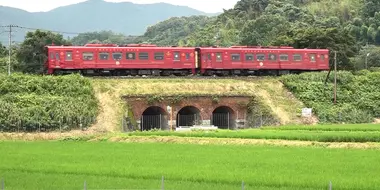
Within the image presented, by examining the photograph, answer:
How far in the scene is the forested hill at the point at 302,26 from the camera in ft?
230

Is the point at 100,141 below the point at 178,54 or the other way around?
below

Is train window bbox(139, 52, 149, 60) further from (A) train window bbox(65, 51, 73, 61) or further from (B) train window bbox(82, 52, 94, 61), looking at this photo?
(A) train window bbox(65, 51, 73, 61)

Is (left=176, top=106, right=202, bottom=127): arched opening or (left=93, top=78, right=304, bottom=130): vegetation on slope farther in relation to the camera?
(left=176, top=106, right=202, bottom=127): arched opening

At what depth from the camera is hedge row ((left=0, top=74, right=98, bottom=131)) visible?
136 feet

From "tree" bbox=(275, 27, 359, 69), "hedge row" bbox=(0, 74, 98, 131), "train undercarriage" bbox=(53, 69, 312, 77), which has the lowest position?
"hedge row" bbox=(0, 74, 98, 131)

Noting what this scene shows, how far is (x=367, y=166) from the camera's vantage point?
23.3m

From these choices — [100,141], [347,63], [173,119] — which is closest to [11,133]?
[100,141]

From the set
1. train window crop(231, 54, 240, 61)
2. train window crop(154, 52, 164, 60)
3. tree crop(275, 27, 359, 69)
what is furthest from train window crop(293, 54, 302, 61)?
train window crop(154, 52, 164, 60)

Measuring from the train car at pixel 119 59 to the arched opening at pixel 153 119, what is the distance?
3.64m

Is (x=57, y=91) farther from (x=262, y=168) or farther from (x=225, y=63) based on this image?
(x=262, y=168)

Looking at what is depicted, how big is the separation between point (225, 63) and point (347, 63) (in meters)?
21.7

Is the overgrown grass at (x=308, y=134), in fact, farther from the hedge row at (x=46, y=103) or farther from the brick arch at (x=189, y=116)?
the brick arch at (x=189, y=116)

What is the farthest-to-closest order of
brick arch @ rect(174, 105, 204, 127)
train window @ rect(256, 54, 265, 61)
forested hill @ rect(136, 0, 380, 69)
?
1. forested hill @ rect(136, 0, 380, 69)
2. train window @ rect(256, 54, 265, 61)
3. brick arch @ rect(174, 105, 204, 127)

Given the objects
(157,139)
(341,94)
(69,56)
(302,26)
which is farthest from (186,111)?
(302,26)
